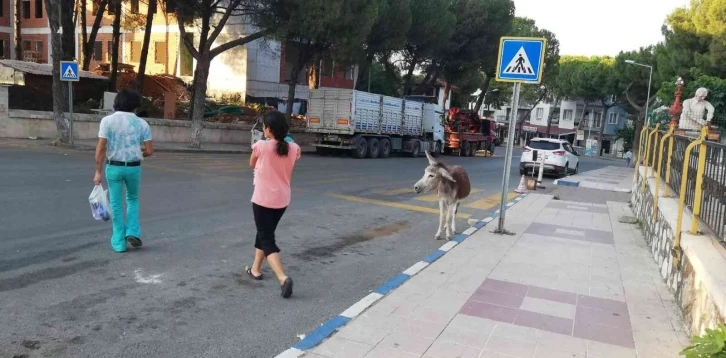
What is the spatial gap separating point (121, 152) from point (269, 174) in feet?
6.46

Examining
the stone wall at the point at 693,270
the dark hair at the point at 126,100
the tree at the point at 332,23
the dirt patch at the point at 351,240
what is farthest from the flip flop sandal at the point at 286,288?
the tree at the point at 332,23

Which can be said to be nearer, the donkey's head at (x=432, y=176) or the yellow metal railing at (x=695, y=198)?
the yellow metal railing at (x=695, y=198)

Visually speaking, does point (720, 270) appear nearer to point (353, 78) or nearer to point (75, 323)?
point (75, 323)

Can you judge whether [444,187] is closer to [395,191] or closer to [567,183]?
[395,191]

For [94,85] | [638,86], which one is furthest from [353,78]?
[638,86]

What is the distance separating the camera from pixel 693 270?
4.52m

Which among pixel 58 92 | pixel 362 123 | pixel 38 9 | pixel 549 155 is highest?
pixel 38 9

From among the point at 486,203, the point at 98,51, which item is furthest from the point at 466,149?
the point at 98,51

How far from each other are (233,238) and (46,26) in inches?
1680

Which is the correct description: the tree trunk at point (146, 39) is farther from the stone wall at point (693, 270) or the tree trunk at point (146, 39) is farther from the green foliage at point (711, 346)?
the green foliage at point (711, 346)

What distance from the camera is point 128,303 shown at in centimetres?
449

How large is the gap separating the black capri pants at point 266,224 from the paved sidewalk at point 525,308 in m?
1.10

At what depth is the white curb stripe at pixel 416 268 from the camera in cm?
588

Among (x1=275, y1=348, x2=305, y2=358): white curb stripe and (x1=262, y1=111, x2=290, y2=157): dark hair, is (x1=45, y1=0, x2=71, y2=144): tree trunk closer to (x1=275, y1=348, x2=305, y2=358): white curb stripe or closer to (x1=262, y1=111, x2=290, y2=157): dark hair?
(x1=262, y1=111, x2=290, y2=157): dark hair
